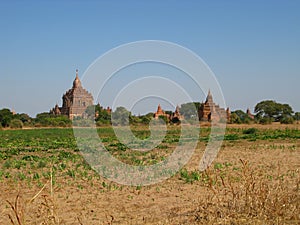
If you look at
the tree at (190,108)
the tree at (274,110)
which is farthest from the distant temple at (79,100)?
the tree at (274,110)

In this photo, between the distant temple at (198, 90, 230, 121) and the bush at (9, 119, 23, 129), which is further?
the bush at (9, 119, 23, 129)

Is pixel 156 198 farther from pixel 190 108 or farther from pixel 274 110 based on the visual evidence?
pixel 274 110

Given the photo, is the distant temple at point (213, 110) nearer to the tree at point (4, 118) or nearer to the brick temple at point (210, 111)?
the brick temple at point (210, 111)

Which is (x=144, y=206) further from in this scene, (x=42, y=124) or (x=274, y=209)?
(x=42, y=124)

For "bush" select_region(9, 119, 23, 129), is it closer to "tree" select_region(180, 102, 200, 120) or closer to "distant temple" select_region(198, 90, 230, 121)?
"distant temple" select_region(198, 90, 230, 121)

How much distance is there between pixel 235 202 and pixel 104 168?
792 centimetres

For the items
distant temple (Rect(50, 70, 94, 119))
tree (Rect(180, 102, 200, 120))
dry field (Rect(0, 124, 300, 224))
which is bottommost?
dry field (Rect(0, 124, 300, 224))

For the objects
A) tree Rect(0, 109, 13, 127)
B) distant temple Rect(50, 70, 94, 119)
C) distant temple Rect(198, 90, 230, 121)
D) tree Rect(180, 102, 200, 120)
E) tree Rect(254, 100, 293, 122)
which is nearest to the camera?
tree Rect(180, 102, 200, 120)

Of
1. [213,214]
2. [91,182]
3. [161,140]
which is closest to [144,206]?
[213,214]

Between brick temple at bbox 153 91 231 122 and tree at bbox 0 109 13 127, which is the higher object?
tree at bbox 0 109 13 127

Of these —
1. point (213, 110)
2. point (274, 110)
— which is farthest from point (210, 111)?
point (274, 110)

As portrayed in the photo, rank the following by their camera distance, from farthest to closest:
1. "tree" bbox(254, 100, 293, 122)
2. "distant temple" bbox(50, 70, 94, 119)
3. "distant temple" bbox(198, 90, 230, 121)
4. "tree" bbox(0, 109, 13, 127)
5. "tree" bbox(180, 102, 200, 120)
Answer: "tree" bbox(254, 100, 293, 122)
"tree" bbox(0, 109, 13, 127)
"distant temple" bbox(50, 70, 94, 119)
"distant temple" bbox(198, 90, 230, 121)
"tree" bbox(180, 102, 200, 120)

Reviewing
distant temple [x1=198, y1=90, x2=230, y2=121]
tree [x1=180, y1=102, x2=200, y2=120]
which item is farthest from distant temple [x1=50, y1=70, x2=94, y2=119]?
distant temple [x1=198, y1=90, x2=230, y2=121]

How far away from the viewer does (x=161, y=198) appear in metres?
8.07
